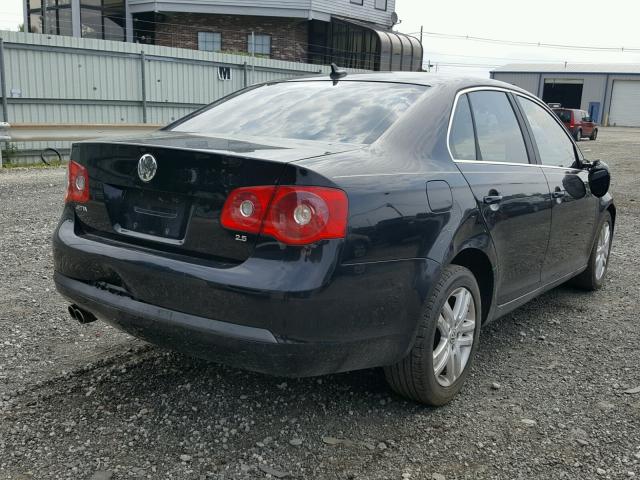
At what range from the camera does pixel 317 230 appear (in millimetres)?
2561

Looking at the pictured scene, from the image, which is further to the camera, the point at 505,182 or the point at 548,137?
the point at 548,137

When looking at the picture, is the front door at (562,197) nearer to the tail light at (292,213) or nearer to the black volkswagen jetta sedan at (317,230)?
the black volkswagen jetta sedan at (317,230)

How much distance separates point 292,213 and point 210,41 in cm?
2660

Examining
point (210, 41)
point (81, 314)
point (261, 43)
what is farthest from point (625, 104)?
point (81, 314)

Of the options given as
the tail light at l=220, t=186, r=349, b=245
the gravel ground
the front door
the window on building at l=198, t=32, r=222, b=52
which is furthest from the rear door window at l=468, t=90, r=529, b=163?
the window on building at l=198, t=32, r=222, b=52

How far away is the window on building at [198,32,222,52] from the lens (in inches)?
1080

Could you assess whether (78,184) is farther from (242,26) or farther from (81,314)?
(242,26)

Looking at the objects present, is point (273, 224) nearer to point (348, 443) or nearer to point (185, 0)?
point (348, 443)

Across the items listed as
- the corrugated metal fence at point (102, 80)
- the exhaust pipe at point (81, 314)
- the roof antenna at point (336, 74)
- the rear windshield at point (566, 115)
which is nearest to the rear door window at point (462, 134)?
the roof antenna at point (336, 74)

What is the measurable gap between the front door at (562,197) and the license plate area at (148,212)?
8.14 ft

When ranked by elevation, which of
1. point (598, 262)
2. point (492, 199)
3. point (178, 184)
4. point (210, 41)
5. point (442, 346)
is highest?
point (210, 41)

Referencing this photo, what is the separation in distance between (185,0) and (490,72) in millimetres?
42828

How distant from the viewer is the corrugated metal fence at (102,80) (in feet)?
43.8

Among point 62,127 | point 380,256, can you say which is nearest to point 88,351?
point 380,256
